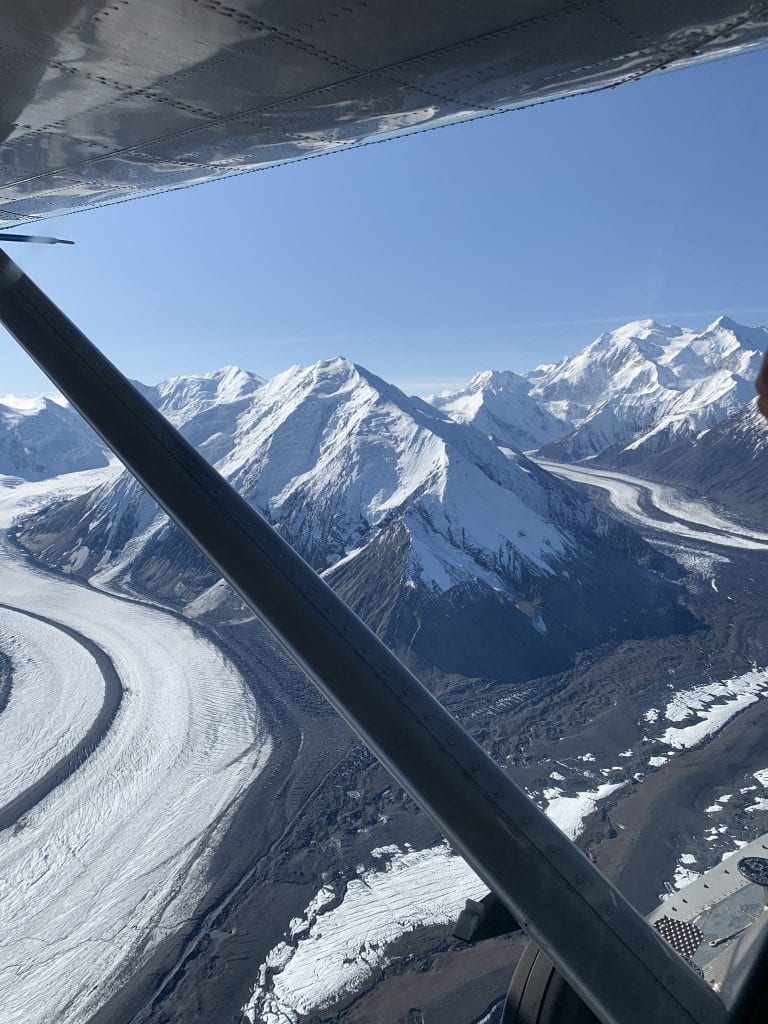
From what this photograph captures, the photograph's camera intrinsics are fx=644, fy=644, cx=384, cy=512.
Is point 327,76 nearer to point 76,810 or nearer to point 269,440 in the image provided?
point 76,810

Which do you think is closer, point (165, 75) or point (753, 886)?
point (165, 75)

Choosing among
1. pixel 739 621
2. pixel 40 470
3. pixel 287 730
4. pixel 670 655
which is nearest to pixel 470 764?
pixel 287 730

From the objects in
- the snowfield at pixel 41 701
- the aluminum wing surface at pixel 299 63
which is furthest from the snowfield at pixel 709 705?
the aluminum wing surface at pixel 299 63

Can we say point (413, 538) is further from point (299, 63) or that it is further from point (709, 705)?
point (299, 63)

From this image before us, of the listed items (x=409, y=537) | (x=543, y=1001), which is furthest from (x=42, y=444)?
(x=543, y=1001)

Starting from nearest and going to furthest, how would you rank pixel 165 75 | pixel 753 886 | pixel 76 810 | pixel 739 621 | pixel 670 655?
1. pixel 165 75
2. pixel 753 886
3. pixel 76 810
4. pixel 670 655
5. pixel 739 621

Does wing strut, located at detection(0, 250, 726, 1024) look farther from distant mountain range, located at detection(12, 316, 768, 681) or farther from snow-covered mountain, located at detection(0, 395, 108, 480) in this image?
snow-covered mountain, located at detection(0, 395, 108, 480)

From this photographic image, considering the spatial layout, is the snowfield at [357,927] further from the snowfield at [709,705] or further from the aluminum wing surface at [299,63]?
the aluminum wing surface at [299,63]
